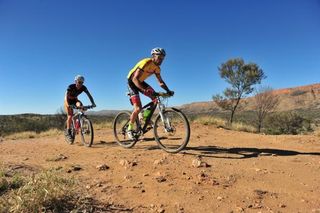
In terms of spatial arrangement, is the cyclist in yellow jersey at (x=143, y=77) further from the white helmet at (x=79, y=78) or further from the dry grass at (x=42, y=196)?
the dry grass at (x=42, y=196)

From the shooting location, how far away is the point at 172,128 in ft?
22.8

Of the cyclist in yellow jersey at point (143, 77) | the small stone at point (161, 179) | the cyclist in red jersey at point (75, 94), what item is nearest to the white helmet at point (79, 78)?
the cyclist in red jersey at point (75, 94)

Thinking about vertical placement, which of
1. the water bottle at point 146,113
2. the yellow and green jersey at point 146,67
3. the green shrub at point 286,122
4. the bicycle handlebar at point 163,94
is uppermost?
the yellow and green jersey at point 146,67

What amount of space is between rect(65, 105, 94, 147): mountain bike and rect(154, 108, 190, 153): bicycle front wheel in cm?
253

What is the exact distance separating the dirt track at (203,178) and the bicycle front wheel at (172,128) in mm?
251

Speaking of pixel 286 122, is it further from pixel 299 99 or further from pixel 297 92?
pixel 297 92

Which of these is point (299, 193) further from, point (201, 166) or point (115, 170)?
point (115, 170)

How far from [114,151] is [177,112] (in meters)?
1.73

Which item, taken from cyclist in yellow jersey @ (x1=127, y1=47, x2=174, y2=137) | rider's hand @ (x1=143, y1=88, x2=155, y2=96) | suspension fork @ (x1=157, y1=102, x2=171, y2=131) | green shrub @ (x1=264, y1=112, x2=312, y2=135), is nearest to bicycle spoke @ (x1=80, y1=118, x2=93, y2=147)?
cyclist in yellow jersey @ (x1=127, y1=47, x2=174, y2=137)

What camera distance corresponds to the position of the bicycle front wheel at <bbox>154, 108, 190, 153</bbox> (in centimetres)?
687

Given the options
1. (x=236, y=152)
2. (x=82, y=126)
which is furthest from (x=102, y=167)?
(x=82, y=126)

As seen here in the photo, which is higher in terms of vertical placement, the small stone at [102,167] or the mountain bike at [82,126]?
the mountain bike at [82,126]

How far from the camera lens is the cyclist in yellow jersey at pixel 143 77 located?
284 inches

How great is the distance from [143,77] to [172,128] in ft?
4.35
